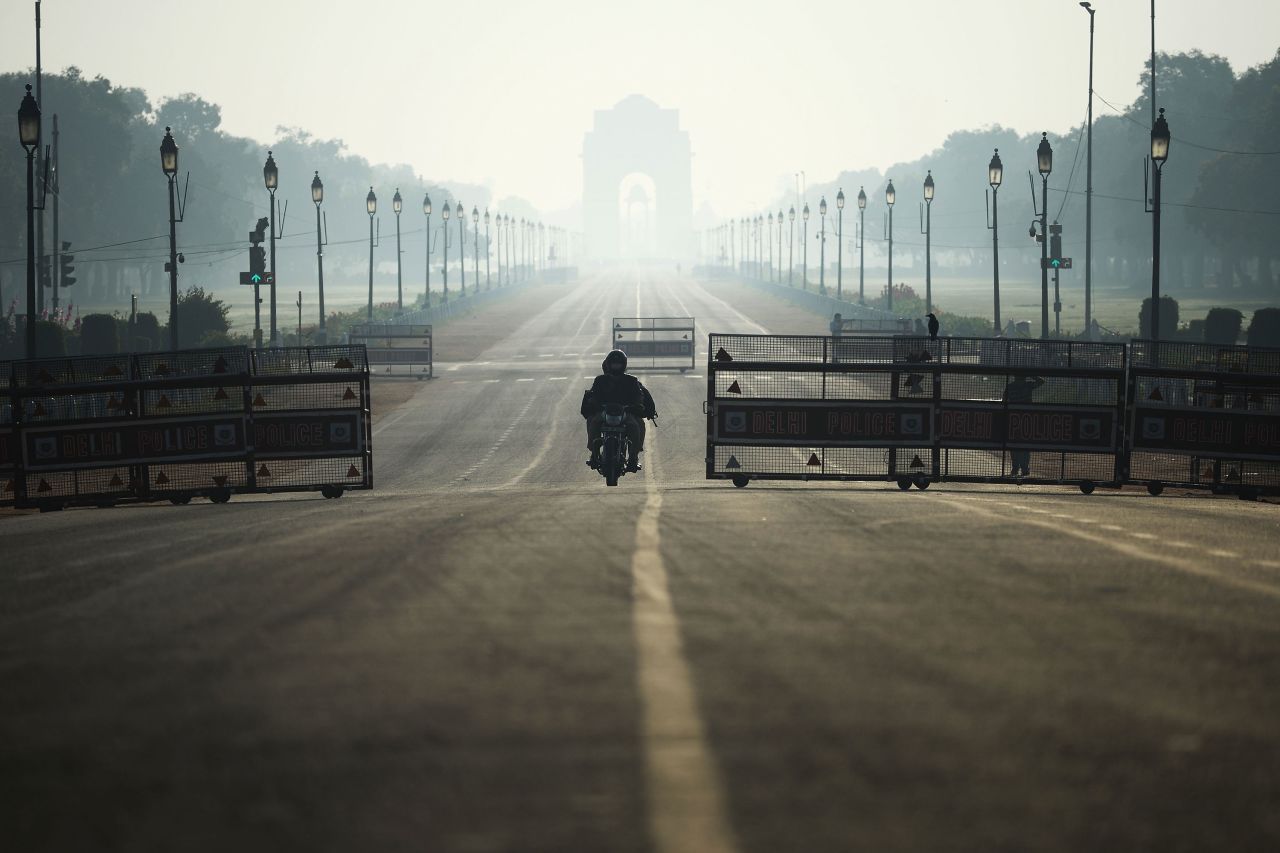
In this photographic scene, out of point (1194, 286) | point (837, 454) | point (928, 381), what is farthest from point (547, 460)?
point (1194, 286)

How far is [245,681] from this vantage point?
616 cm

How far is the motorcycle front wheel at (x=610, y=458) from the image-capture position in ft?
65.0

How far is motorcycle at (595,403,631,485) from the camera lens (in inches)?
776

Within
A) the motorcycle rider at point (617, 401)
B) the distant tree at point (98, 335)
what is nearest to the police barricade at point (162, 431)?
the motorcycle rider at point (617, 401)

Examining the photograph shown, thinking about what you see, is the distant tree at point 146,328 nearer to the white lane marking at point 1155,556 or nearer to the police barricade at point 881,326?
the police barricade at point 881,326

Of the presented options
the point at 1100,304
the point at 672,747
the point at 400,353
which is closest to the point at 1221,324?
the point at 400,353

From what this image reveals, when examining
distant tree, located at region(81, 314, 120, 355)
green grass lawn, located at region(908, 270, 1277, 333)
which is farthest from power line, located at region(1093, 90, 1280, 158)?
distant tree, located at region(81, 314, 120, 355)

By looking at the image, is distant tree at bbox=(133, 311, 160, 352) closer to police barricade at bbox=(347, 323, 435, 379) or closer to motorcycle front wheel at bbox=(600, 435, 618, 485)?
police barricade at bbox=(347, 323, 435, 379)

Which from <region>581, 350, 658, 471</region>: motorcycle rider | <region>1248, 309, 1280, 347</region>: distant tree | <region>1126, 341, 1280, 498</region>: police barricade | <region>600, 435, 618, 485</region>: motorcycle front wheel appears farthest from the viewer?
<region>1248, 309, 1280, 347</region>: distant tree

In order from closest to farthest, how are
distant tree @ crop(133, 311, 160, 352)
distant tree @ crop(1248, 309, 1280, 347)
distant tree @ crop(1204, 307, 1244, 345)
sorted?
distant tree @ crop(1248, 309, 1280, 347), distant tree @ crop(1204, 307, 1244, 345), distant tree @ crop(133, 311, 160, 352)

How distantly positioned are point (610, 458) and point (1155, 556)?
10447mm

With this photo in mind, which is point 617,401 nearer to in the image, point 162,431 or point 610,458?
point 610,458

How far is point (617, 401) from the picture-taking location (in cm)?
1970

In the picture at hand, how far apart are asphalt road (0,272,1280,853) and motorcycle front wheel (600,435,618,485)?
8.09 meters
